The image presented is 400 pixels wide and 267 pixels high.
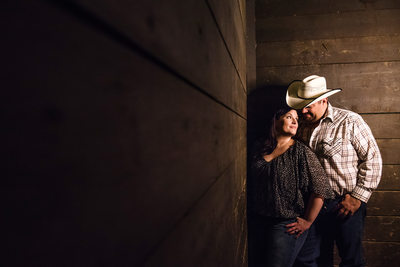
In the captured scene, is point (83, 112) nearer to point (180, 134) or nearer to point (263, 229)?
point (180, 134)

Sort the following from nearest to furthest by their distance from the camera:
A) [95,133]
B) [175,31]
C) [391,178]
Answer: [95,133], [175,31], [391,178]

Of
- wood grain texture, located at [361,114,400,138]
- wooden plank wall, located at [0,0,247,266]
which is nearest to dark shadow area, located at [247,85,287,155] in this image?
wood grain texture, located at [361,114,400,138]

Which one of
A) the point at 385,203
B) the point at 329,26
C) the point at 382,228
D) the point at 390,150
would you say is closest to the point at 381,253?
the point at 382,228

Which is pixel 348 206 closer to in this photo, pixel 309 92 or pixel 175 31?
pixel 309 92

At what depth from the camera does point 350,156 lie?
171 centimetres

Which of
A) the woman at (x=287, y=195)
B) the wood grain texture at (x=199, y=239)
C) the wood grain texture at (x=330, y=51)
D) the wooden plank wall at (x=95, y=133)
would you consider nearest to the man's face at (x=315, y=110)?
the woman at (x=287, y=195)

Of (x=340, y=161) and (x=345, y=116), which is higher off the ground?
(x=345, y=116)

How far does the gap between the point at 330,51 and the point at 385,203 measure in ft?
4.90

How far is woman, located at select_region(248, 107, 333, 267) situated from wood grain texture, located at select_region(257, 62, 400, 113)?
1.86 ft

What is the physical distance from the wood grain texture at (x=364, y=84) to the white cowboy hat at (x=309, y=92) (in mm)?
282

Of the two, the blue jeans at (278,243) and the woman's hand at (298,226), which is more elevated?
the woman's hand at (298,226)

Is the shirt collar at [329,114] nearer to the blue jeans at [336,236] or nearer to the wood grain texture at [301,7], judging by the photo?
the blue jeans at [336,236]

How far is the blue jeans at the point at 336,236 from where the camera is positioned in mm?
1800

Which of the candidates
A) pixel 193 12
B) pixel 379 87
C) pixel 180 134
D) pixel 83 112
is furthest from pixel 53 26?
pixel 379 87
